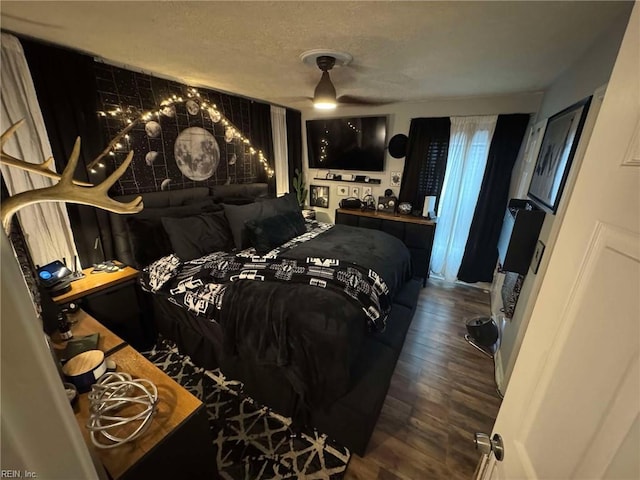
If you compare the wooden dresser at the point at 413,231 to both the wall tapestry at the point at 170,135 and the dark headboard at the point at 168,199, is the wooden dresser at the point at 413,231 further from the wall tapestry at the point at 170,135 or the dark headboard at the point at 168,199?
the wall tapestry at the point at 170,135

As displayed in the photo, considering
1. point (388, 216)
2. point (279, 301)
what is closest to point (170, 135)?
point (279, 301)

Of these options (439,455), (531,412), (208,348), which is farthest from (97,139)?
(439,455)

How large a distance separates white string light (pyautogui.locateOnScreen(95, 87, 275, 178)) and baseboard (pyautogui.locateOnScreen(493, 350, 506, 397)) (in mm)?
3311

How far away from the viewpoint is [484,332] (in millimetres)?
2361

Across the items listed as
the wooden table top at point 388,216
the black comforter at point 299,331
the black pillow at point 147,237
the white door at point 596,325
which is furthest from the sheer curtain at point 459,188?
the black pillow at point 147,237

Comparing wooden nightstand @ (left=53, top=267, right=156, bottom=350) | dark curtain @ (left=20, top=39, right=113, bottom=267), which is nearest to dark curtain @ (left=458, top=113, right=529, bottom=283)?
wooden nightstand @ (left=53, top=267, right=156, bottom=350)

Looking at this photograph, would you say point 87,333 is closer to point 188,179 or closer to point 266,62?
point 188,179

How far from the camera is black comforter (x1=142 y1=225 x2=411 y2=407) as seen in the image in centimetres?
146

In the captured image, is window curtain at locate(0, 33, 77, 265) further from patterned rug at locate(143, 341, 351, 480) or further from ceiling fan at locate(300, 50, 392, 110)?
ceiling fan at locate(300, 50, 392, 110)

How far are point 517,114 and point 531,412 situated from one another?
320 centimetres

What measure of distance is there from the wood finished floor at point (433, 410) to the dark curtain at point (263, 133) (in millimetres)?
2691

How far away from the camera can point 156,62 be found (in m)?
1.98

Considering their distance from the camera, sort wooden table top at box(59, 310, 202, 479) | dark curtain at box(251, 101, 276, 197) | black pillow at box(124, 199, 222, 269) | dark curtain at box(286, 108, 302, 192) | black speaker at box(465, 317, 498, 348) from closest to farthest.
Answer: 1. wooden table top at box(59, 310, 202, 479)
2. black pillow at box(124, 199, 222, 269)
3. black speaker at box(465, 317, 498, 348)
4. dark curtain at box(251, 101, 276, 197)
5. dark curtain at box(286, 108, 302, 192)

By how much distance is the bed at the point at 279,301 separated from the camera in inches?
58.1
